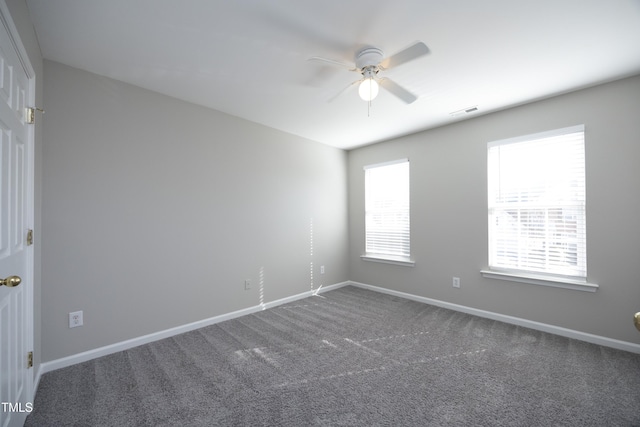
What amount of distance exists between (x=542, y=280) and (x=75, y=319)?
442cm

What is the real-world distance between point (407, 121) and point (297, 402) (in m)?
3.24

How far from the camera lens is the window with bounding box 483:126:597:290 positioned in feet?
8.94

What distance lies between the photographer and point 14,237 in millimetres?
1443

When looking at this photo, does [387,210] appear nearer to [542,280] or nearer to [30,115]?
[542,280]

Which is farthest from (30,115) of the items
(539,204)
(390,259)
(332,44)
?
(539,204)

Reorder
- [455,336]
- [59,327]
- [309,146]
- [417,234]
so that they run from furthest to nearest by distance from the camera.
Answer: [309,146] → [417,234] → [455,336] → [59,327]

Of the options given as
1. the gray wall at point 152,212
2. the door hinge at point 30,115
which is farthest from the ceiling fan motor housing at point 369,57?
the door hinge at point 30,115

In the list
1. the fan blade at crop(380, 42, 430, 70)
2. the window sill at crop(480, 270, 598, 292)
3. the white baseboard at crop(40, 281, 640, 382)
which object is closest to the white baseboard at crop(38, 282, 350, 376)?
the white baseboard at crop(40, 281, 640, 382)

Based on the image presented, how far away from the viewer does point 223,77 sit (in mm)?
2467

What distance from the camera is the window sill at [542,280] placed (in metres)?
2.63

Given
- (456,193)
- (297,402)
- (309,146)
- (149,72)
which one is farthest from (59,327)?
(456,193)

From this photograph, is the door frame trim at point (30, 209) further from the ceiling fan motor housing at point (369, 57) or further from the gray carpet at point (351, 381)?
the ceiling fan motor housing at point (369, 57)

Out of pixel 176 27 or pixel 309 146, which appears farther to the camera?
Result: pixel 309 146

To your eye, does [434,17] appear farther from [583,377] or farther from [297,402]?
[583,377]
